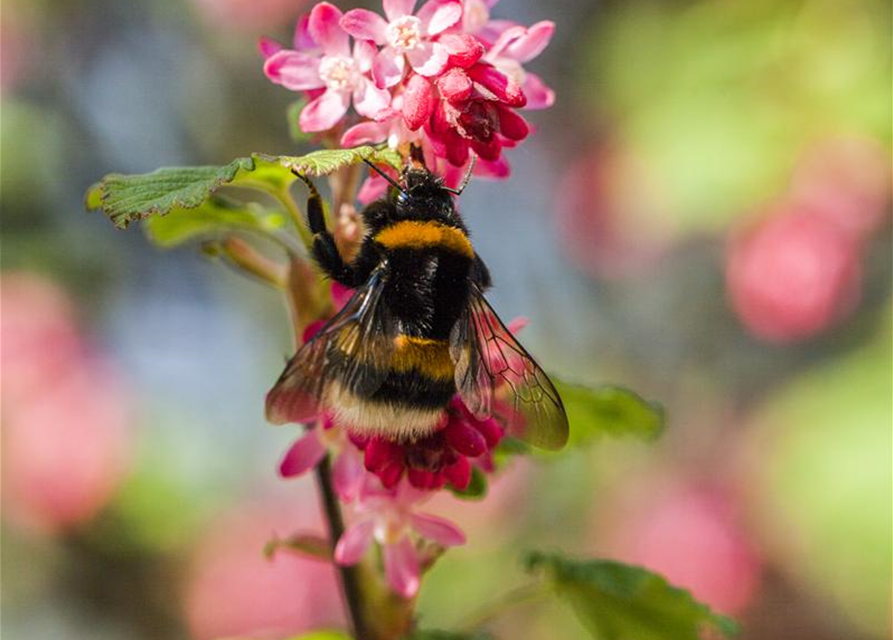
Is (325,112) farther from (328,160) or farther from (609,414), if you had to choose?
(609,414)

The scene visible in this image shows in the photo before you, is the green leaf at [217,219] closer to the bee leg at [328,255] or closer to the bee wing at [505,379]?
the bee leg at [328,255]

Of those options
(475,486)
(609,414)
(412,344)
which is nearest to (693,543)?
(609,414)

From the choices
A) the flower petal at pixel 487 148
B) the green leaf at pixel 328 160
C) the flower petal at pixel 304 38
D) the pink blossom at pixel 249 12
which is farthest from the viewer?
the pink blossom at pixel 249 12

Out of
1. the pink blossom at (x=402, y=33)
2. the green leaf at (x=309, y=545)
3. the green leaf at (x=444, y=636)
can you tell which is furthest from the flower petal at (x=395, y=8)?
the green leaf at (x=444, y=636)

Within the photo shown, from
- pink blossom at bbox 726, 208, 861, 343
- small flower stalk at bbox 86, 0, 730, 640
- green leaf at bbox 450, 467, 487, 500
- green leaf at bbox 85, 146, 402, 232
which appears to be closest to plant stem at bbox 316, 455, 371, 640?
small flower stalk at bbox 86, 0, 730, 640

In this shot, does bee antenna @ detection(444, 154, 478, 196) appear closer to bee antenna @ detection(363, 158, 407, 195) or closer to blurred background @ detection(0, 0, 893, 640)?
bee antenna @ detection(363, 158, 407, 195)

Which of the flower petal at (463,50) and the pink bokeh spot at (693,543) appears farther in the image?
the pink bokeh spot at (693,543)
